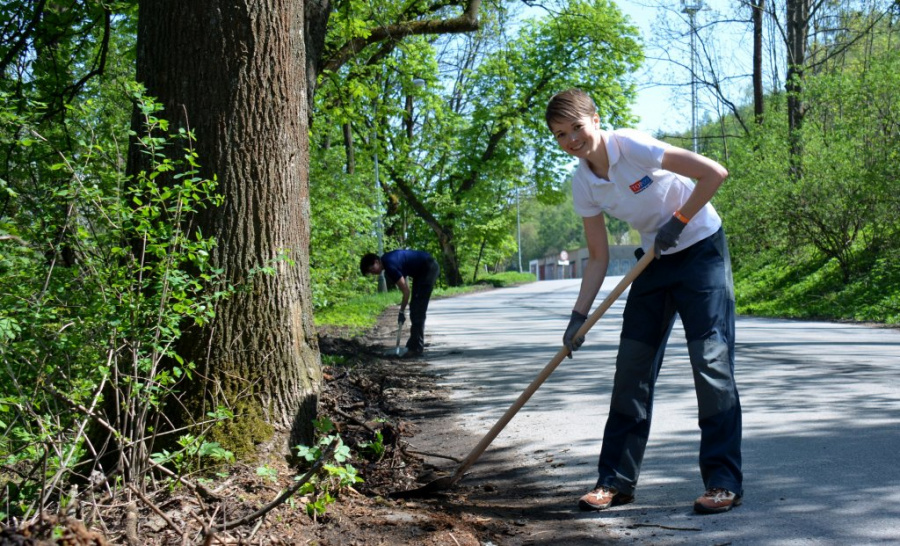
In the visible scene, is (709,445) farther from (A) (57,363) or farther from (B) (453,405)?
(B) (453,405)

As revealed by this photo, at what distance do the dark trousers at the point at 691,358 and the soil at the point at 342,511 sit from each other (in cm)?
47

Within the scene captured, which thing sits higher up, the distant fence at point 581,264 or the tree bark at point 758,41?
the tree bark at point 758,41

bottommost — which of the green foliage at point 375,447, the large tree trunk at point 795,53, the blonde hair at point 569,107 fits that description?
the green foliage at point 375,447

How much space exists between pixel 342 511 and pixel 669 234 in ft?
6.20

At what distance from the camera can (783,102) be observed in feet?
82.5

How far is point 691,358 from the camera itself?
4109 millimetres

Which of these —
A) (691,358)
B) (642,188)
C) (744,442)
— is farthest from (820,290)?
(642,188)

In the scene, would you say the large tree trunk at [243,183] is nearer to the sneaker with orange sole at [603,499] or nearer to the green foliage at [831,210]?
the sneaker with orange sole at [603,499]

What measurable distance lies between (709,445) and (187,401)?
2427mm

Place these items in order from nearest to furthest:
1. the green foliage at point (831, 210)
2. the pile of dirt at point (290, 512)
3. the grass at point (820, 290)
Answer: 1. the pile of dirt at point (290, 512)
2. the grass at point (820, 290)
3. the green foliage at point (831, 210)

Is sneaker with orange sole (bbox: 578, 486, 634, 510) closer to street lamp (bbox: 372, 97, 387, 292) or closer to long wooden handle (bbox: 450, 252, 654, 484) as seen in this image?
long wooden handle (bbox: 450, 252, 654, 484)

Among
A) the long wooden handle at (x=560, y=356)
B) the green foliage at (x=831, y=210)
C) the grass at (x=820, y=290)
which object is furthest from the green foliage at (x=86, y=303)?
the green foliage at (x=831, y=210)

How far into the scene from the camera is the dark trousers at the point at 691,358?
3961 millimetres

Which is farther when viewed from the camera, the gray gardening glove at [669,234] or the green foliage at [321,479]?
the gray gardening glove at [669,234]
